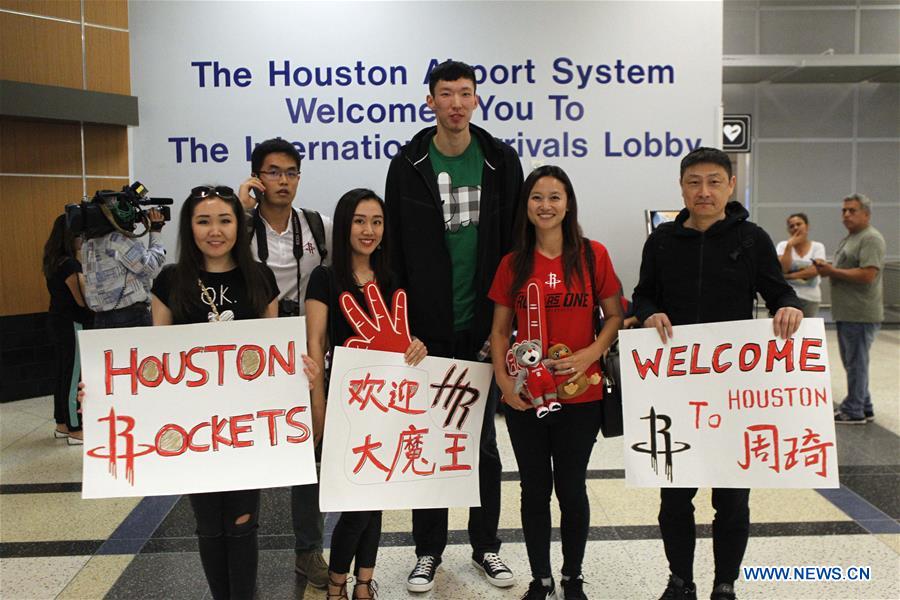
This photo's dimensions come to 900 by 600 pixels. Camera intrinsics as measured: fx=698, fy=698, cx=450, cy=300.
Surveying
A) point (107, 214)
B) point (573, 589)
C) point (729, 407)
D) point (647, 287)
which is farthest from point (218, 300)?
point (107, 214)

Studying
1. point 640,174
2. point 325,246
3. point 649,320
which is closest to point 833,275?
point 640,174

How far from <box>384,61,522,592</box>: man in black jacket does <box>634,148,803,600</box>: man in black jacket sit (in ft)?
1.82

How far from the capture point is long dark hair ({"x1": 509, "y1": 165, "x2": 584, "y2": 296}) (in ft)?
7.47

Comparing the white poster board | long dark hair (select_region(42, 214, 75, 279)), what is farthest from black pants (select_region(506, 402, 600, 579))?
long dark hair (select_region(42, 214, 75, 279))

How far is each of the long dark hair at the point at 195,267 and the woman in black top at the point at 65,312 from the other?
10.0 ft

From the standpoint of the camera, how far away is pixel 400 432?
7.68ft

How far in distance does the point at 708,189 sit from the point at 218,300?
1554 mm

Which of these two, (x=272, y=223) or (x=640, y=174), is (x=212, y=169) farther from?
(x=640, y=174)

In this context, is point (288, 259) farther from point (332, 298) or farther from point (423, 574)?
point (423, 574)

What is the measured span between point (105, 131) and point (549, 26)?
4088 millimetres

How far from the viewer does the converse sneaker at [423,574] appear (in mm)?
2611

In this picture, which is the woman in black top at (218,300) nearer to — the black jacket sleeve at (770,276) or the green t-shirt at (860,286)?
the black jacket sleeve at (770,276)

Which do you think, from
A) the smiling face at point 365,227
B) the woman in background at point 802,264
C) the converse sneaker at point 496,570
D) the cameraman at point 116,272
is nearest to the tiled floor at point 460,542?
the converse sneaker at point 496,570

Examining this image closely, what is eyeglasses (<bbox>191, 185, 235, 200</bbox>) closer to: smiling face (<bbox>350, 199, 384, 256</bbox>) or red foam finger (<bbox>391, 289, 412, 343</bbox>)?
smiling face (<bbox>350, 199, 384, 256</bbox>)
